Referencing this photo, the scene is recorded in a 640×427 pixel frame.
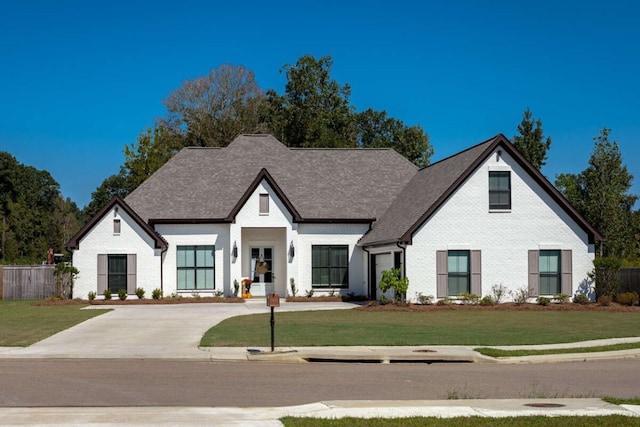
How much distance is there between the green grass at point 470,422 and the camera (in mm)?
10633

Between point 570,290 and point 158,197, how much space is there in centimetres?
2057

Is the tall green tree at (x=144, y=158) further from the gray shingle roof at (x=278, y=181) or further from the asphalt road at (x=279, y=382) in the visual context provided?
the asphalt road at (x=279, y=382)

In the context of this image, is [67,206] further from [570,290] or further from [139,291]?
[570,290]

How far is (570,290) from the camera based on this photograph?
3575 cm

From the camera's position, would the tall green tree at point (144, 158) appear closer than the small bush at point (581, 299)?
No

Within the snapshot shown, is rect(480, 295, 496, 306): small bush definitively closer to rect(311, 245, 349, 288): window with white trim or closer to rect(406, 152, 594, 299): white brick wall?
rect(406, 152, 594, 299): white brick wall

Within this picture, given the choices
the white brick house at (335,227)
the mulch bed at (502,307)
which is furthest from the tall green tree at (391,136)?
the mulch bed at (502,307)

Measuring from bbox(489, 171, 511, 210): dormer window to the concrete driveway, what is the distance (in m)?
7.86

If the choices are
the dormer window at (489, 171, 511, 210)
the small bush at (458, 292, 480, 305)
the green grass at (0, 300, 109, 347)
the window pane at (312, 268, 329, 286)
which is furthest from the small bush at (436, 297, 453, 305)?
the green grass at (0, 300, 109, 347)

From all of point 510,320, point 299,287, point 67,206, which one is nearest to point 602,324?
point 510,320

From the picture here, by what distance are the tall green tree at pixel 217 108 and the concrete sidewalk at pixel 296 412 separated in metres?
58.3

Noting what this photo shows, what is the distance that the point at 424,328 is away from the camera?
82.4ft

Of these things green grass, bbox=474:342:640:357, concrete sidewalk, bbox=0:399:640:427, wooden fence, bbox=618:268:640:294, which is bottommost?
green grass, bbox=474:342:640:357

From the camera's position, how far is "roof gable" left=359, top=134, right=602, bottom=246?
1377 inches
